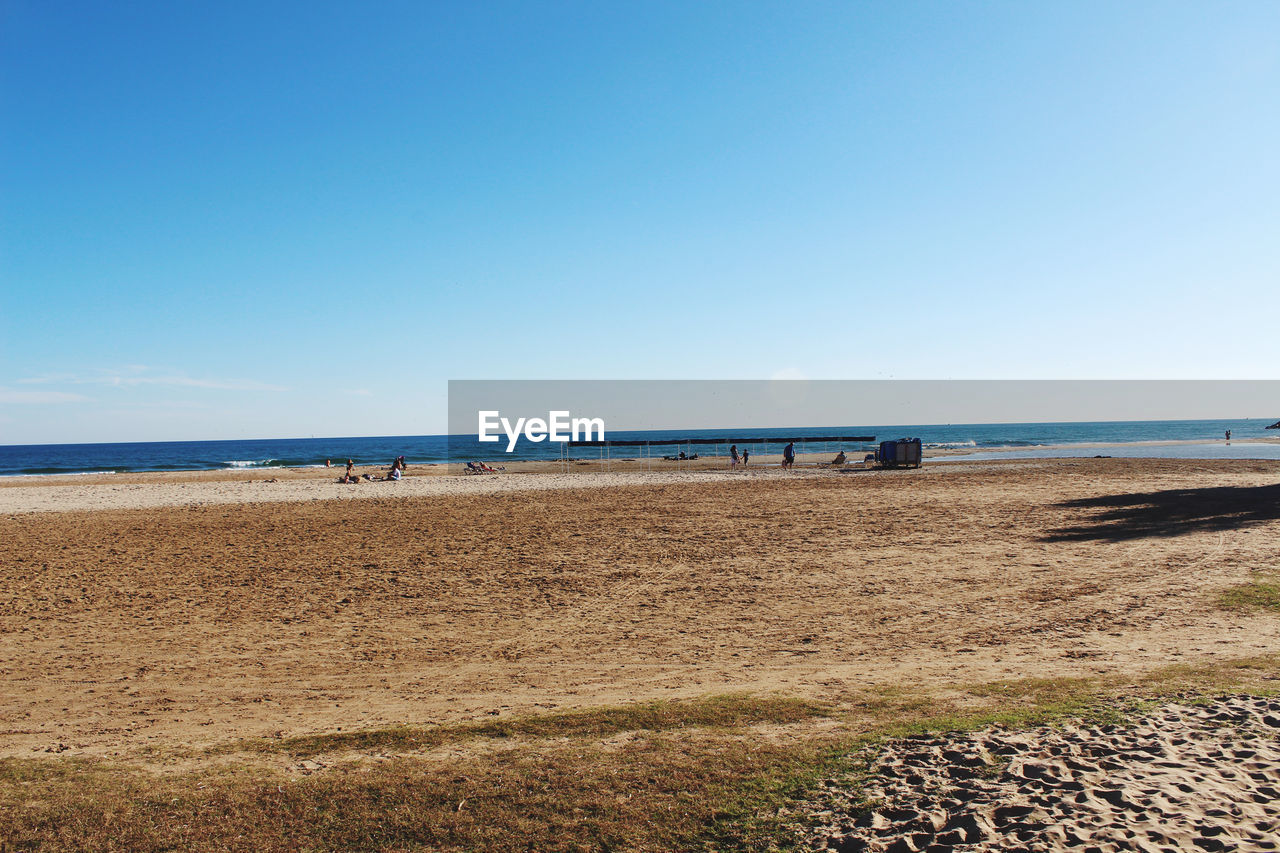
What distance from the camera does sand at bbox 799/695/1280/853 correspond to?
3.69m

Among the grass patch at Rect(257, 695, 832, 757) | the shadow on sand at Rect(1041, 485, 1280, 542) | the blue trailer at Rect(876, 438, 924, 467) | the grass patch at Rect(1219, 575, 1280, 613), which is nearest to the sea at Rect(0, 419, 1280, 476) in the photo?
the blue trailer at Rect(876, 438, 924, 467)

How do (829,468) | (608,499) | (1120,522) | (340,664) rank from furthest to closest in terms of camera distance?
(829,468) < (608,499) < (1120,522) < (340,664)

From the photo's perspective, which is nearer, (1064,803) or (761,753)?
(1064,803)

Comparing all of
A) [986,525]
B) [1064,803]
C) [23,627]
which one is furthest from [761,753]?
[986,525]

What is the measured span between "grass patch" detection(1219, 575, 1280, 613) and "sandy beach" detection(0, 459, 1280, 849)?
0.33 meters

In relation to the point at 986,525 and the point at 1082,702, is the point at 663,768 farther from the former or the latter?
the point at 986,525

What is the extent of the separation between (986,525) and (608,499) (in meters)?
12.1

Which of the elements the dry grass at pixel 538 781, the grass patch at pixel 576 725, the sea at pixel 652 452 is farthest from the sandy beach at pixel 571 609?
the sea at pixel 652 452

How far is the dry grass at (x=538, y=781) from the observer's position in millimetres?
4047

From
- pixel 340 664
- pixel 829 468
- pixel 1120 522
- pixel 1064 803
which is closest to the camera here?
pixel 1064 803

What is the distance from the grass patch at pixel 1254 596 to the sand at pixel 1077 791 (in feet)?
15.7

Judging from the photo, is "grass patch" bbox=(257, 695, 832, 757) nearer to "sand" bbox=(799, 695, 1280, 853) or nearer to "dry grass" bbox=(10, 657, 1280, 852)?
"dry grass" bbox=(10, 657, 1280, 852)

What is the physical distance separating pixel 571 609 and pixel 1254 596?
9.15m

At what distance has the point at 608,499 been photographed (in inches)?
966
